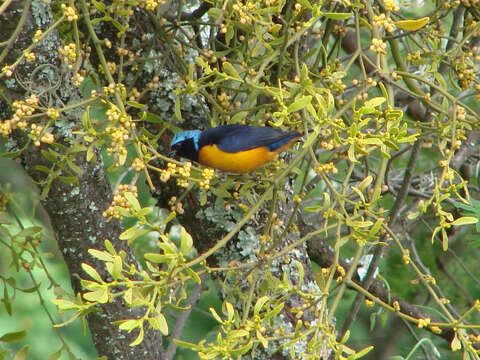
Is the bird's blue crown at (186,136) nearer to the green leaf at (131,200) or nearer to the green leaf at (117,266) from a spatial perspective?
the green leaf at (131,200)

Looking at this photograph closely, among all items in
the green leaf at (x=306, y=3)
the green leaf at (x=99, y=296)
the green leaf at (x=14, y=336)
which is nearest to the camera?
the green leaf at (x=99, y=296)

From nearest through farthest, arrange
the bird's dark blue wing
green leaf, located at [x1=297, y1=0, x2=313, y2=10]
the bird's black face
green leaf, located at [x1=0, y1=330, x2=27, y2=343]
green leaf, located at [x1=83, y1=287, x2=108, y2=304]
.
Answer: green leaf, located at [x1=83, y1=287, x2=108, y2=304] < green leaf, located at [x1=297, y1=0, x2=313, y2=10] < green leaf, located at [x1=0, y1=330, x2=27, y2=343] < the bird's dark blue wing < the bird's black face

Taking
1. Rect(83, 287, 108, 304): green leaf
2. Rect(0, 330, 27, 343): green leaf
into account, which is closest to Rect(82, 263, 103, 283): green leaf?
Rect(83, 287, 108, 304): green leaf

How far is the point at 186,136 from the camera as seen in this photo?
161 centimetres

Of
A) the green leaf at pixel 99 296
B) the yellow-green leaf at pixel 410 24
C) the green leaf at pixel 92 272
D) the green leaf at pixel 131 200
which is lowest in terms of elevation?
the green leaf at pixel 99 296

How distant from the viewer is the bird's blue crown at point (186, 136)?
159cm

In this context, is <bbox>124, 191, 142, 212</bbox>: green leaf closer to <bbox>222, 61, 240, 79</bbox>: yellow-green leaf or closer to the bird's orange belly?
<bbox>222, 61, 240, 79</bbox>: yellow-green leaf

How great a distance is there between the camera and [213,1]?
4.55 feet

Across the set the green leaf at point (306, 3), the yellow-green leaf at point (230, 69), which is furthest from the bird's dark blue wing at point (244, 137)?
the green leaf at point (306, 3)

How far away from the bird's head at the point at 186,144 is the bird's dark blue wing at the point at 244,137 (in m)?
0.03

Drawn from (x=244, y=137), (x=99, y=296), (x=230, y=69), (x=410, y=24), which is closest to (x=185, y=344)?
(x=99, y=296)

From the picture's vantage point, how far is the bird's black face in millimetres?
1621

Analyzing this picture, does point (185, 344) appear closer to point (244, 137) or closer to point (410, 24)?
point (244, 137)

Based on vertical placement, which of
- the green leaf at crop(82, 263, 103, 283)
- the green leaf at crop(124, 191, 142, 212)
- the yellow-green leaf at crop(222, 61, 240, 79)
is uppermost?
the yellow-green leaf at crop(222, 61, 240, 79)
